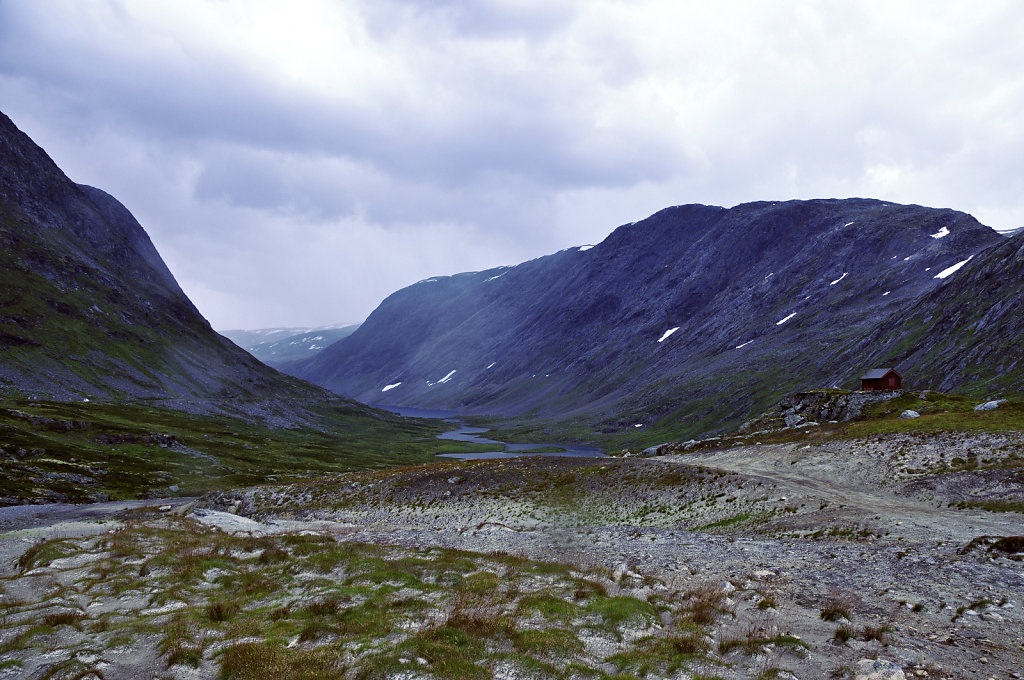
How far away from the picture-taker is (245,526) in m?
42.5

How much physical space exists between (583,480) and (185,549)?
32.1 metres

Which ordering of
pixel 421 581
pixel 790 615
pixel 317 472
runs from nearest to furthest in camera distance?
pixel 790 615 → pixel 421 581 → pixel 317 472

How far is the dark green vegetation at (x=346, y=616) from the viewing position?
14109 mm

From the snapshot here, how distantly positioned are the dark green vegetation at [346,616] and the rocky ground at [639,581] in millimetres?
115

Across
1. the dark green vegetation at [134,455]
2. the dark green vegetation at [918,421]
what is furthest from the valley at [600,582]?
the dark green vegetation at [134,455]

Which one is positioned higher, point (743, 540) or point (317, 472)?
point (743, 540)

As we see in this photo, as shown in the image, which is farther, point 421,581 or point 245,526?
point 245,526

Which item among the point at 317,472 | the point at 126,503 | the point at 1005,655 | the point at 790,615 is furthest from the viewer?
the point at 317,472

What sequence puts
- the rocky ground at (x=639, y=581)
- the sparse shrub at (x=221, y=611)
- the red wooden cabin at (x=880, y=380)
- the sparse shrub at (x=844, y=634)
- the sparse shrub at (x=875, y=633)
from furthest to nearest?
the red wooden cabin at (x=880, y=380)
the sparse shrub at (x=221, y=611)
the sparse shrub at (x=844, y=634)
the sparse shrub at (x=875, y=633)
the rocky ground at (x=639, y=581)

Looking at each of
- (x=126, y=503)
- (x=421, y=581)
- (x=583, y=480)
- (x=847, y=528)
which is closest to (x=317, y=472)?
(x=126, y=503)

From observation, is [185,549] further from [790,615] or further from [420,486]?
[790,615]

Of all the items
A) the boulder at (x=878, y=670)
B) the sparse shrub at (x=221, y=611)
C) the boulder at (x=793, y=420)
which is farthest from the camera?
the boulder at (x=793, y=420)

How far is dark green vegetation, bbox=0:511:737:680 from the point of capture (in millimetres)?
14109

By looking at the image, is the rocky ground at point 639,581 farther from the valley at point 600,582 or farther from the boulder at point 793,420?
the boulder at point 793,420
